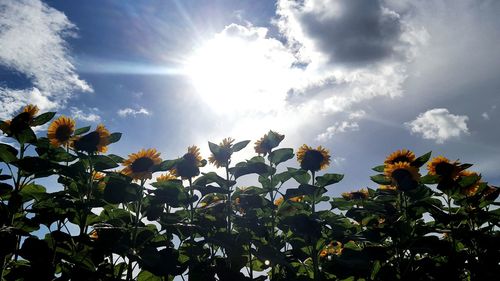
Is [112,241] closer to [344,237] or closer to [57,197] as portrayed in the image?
[57,197]

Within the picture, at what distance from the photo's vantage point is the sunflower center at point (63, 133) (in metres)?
4.81

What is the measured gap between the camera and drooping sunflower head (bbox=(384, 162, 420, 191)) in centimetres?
411

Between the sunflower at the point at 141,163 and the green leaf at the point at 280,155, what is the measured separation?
1491 mm

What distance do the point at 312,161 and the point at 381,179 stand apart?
0.93 m

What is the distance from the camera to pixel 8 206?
3650 millimetres

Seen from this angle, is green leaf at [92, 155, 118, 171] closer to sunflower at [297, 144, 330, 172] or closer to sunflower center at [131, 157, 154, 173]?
sunflower center at [131, 157, 154, 173]

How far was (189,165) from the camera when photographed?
4660 millimetres

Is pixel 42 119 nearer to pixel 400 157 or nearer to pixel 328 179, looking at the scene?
pixel 328 179

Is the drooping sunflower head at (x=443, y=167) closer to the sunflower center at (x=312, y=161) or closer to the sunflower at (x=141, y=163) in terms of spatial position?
the sunflower center at (x=312, y=161)

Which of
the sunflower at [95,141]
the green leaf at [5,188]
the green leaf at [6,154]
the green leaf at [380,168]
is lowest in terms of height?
the green leaf at [5,188]

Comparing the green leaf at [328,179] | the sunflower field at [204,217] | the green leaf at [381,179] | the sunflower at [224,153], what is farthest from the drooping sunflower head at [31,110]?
the green leaf at [381,179]

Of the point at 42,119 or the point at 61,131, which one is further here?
the point at 61,131

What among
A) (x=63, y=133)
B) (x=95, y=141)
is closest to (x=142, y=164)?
(x=95, y=141)

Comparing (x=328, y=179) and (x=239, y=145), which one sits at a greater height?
(x=239, y=145)
